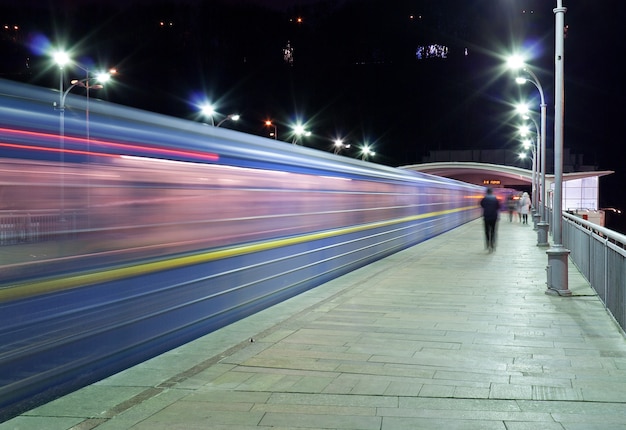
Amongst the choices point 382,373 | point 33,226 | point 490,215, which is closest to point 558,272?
point 382,373

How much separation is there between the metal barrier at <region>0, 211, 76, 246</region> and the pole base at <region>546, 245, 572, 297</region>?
771 cm

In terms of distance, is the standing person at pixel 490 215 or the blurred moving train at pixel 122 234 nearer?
the blurred moving train at pixel 122 234

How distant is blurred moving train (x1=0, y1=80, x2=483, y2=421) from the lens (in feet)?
15.6

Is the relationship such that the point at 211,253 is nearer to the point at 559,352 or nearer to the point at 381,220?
the point at 559,352

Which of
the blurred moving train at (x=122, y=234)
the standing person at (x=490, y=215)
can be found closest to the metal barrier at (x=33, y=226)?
the blurred moving train at (x=122, y=234)

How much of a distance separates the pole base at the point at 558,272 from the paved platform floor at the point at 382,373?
0.42m

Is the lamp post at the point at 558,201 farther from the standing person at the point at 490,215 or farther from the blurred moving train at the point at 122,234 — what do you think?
the standing person at the point at 490,215

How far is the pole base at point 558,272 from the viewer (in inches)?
409

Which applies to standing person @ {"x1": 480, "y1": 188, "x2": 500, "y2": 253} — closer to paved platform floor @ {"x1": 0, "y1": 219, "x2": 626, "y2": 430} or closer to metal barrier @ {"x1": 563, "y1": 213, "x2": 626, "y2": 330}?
metal barrier @ {"x1": 563, "y1": 213, "x2": 626, "y2": 330}

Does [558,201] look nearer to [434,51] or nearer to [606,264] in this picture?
[606,264]

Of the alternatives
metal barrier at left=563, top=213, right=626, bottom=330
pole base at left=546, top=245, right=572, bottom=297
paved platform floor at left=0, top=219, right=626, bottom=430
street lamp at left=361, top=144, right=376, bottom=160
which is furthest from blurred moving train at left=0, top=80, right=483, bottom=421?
street lamp at left=361, top=144, right=376, bottom=160

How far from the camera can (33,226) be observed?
4.80 meters

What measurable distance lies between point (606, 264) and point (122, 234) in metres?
6.42

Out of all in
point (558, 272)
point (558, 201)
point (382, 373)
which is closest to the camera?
point (382, 373)
